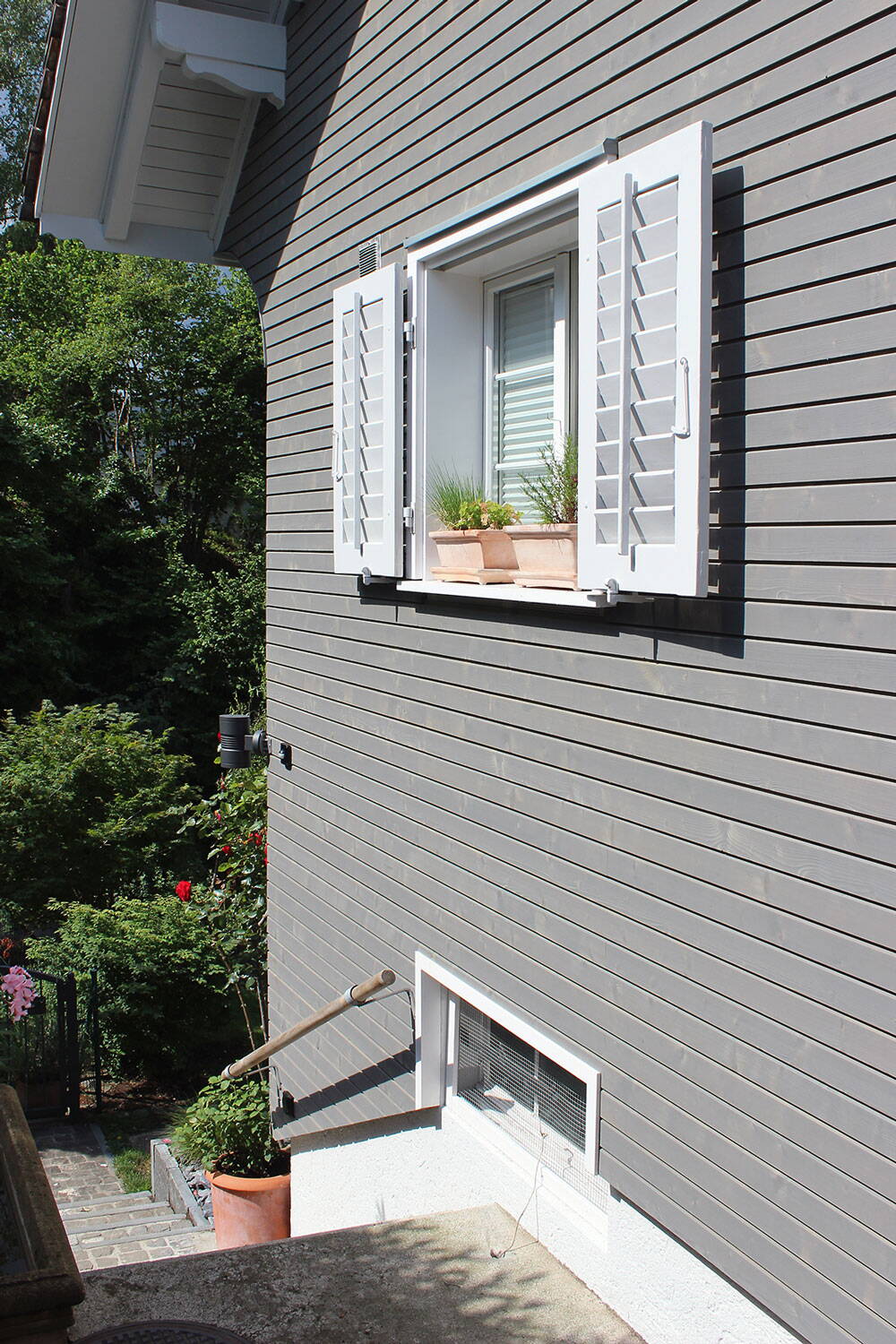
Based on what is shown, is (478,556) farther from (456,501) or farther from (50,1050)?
(50,1050)

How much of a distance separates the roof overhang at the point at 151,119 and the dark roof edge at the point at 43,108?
0.08 feet

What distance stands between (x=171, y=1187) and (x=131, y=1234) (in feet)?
2.35

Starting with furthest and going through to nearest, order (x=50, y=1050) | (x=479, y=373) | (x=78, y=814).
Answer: (x=78, y=814), (x=50, y=1050), (x=479, y=373)

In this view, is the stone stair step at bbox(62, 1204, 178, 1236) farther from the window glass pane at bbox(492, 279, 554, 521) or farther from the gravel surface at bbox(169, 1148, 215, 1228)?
the window glass pane at bbox(492, 279, 554, 521)

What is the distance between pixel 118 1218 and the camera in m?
7.02

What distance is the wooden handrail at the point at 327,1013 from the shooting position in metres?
4.81

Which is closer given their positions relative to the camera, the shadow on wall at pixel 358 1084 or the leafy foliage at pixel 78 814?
the shadow on wall at pixel 358 1084

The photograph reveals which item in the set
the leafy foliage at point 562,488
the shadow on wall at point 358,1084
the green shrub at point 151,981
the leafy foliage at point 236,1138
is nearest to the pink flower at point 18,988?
the green shrub at point 151,981

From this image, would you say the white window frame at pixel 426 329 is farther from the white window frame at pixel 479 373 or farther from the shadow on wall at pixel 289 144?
the shadow on wall at pixel 289 144

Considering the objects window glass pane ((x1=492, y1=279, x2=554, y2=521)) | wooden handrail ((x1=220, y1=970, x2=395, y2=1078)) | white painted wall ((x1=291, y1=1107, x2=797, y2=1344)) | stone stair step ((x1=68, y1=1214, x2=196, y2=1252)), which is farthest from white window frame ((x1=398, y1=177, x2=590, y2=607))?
stone stair step ((x1=68, y1=1214, x2=196, y2=1252))

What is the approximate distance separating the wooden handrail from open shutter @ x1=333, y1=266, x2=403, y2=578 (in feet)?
5.46

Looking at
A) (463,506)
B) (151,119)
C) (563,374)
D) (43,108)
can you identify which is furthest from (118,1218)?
(43,108)

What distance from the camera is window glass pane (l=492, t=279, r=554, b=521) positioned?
160 inches

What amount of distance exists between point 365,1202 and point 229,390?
15.8 m
